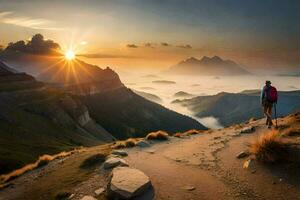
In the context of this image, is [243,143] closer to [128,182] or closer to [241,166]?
[241,166]

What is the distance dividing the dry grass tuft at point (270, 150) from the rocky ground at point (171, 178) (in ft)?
1.22

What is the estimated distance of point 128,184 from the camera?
15547 mm

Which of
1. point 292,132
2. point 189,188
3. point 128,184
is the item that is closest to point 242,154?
point 292,132

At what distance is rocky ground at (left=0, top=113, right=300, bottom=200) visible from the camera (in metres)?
15.0

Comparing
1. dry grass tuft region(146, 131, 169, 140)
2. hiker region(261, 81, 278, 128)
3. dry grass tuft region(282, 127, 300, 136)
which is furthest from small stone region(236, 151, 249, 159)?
dry grass tuft region(146, 131, 169, 140)

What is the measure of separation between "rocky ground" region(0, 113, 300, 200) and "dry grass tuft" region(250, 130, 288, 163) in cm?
37

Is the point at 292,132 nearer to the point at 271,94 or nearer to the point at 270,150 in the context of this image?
the point at 270,150

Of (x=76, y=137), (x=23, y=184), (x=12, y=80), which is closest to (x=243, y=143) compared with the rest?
(x=23, y=184)

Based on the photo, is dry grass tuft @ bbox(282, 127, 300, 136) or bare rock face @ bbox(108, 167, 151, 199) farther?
dry grass tuft @ bbox(282, 127, 300, 136)

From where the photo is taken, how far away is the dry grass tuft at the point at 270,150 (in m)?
16.9

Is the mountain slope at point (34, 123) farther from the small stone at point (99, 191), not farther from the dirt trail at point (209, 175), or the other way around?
the small stone at point (99, 191)

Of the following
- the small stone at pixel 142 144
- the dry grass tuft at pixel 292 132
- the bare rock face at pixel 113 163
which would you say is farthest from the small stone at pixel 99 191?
the dry grass tuft at pixel 292 132

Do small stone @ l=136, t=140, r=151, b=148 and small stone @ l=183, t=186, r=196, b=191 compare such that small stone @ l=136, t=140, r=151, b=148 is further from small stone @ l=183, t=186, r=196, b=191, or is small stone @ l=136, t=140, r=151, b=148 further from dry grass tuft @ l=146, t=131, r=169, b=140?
small stone @ l=183, t=186, r=196, b=191

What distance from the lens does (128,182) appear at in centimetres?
1578
